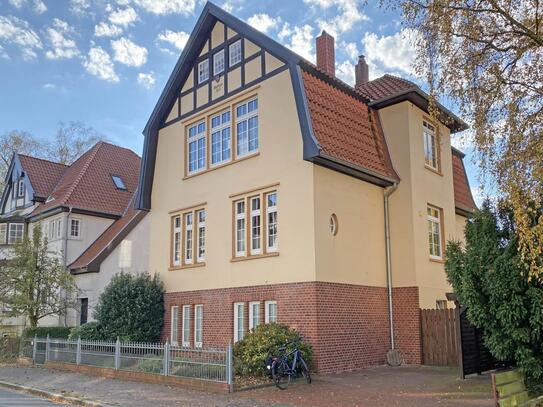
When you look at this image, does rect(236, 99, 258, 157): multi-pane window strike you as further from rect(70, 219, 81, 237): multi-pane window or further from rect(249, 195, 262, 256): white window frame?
rect(70, 219, 81, 237): multi-pane window

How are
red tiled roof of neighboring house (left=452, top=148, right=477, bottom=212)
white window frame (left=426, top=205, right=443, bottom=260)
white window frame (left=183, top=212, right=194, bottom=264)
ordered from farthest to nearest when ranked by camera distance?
red tiled roof of neighboring house (left=452, top=148, right=477, bottom=212) < white window frame (left=183, top=212, right=194, bottom=264) < white window frame (left=426, top=205, right=443, bottom=260)

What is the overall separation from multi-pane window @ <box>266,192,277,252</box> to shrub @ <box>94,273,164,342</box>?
18.6 ft

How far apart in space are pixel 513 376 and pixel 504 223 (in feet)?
10.8

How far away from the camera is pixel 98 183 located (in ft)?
97.7

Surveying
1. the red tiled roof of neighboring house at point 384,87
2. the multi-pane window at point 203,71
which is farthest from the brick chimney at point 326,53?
the multi-pane window at point 203,71

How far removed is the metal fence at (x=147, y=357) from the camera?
12.9m

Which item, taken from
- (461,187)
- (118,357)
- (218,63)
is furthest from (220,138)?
(461,187)

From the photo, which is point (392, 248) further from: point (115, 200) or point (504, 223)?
point (115, 200)

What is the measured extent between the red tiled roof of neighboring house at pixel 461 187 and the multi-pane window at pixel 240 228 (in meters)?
9.68

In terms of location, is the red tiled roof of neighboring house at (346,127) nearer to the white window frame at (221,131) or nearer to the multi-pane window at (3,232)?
the white window frame at (221,131)

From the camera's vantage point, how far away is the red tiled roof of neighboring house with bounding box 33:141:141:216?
92.5ft

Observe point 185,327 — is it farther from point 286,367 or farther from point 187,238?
point 286,367

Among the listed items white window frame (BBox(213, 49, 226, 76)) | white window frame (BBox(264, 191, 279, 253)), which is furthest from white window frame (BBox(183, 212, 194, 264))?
white window frame (BBox(213, 49, 226, 76))

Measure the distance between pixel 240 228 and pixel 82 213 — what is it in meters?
13.1
